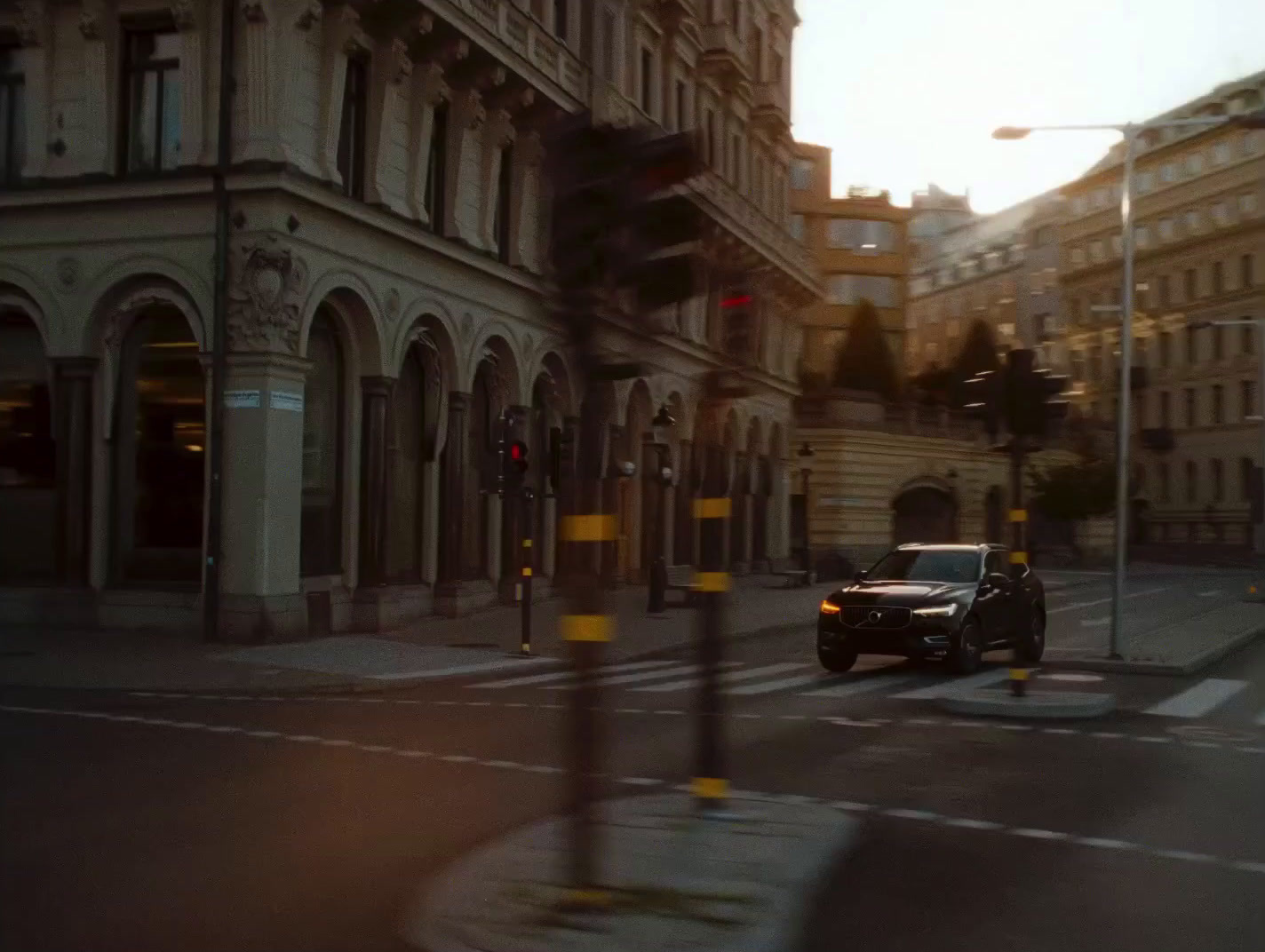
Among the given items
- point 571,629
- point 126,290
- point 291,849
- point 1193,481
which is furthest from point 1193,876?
point 1193,481

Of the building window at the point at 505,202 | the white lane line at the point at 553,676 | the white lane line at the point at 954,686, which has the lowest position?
the white lane line at the point at 553,676

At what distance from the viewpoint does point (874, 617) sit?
18.1m

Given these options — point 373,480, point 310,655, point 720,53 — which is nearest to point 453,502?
point 373,480

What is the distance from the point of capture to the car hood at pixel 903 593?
18094 mm

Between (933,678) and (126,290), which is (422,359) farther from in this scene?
(933,678)

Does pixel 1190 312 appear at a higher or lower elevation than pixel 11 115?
higher

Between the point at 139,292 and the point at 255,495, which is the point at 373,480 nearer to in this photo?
the point at 255,495

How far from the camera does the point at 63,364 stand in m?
22.7

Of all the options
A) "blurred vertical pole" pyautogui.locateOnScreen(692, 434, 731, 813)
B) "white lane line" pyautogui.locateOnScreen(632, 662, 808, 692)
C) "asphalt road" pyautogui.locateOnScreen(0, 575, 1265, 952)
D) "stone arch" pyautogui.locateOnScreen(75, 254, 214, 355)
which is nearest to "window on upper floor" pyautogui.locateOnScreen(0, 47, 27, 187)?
"stone arch" pyautogui.locateOnScreen(75, 254, 214, 355)

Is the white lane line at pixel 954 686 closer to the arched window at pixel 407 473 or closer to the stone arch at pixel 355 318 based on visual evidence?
the stone arch at pixel 355 318

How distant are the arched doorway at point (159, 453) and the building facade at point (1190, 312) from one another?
63921mm

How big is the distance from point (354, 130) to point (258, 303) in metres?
4.26

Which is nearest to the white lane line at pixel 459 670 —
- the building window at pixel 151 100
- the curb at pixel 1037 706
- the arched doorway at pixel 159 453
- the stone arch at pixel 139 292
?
the arched doorway at pixel 159 453

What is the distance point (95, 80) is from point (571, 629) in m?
19.0
